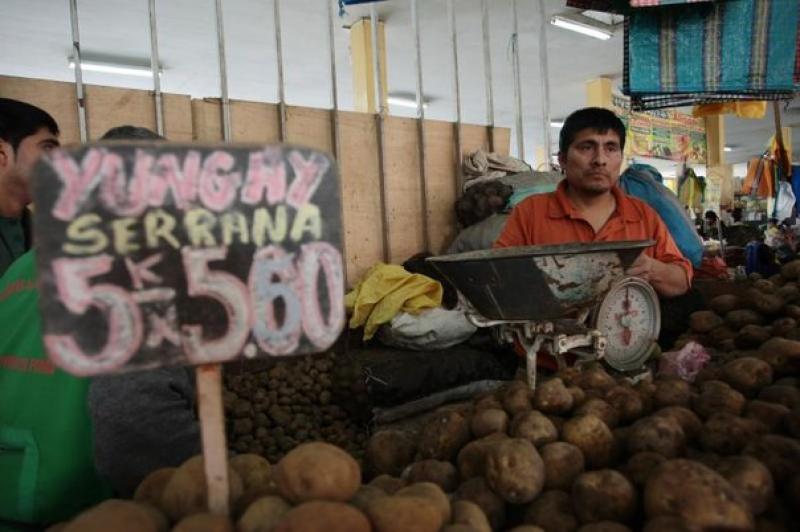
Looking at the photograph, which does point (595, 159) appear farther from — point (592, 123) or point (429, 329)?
point (429, 329)

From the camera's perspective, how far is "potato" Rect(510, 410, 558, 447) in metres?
1.28

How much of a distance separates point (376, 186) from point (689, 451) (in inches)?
154

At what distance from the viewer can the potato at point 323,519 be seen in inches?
31.7

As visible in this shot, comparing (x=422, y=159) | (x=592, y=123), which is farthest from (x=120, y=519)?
(x=422, y=159)

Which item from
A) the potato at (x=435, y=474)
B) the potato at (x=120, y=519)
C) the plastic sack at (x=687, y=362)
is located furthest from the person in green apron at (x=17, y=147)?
the plastic sack at (x=687, y=362)

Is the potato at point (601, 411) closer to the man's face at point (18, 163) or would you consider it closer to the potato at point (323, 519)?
the potato at point (323, 519)

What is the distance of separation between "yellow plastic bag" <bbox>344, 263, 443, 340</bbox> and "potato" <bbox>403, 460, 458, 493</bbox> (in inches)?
107

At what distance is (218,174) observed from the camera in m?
0.90

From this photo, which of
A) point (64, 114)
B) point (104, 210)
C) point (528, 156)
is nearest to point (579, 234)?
point (104, 210)

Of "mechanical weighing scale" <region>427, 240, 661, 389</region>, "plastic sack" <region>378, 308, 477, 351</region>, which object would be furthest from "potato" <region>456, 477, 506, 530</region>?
"plastic sack" <region>378, 308, 477, 351</region>

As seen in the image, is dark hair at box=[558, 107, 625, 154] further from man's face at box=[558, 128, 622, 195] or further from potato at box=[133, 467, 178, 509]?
potato at box=[133, 467, 178, 509]

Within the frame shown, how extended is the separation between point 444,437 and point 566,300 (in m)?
0.65

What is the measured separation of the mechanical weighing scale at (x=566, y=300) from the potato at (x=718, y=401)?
476mm

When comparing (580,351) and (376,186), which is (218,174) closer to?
(580,351)
